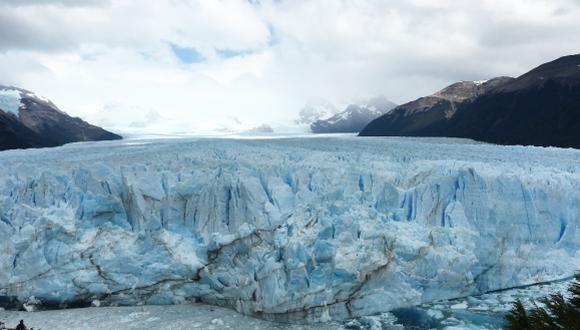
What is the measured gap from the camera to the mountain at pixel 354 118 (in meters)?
101

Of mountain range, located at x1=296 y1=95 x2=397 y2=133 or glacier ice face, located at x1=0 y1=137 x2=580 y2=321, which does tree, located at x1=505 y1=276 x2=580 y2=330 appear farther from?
mountain range, located at x1=296 y1=95 x2=397 y2=133

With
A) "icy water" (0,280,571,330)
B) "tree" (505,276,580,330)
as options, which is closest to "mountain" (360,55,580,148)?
"icy water" (0,280,571,330)

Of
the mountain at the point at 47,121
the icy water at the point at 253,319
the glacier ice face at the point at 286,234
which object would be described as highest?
the mountain at the point at 47,121

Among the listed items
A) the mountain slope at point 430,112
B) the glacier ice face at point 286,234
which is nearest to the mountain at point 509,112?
the mountain slope at point 430,112

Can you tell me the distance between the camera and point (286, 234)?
10211 millimetres

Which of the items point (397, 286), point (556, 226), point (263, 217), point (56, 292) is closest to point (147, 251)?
point (56, 292)

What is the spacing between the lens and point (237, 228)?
35.3ft

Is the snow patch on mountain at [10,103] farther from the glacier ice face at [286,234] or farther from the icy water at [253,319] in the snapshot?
the icy water at [253,319]

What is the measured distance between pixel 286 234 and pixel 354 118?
10083cm

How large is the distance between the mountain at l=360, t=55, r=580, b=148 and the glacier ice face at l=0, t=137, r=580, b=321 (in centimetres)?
2832

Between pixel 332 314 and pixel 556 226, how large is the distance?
5.99 m

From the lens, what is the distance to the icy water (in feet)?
29.5

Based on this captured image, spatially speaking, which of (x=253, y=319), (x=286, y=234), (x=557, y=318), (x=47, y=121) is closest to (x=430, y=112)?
(x=47, y=121)

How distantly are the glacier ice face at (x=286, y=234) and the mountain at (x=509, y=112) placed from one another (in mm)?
28317
